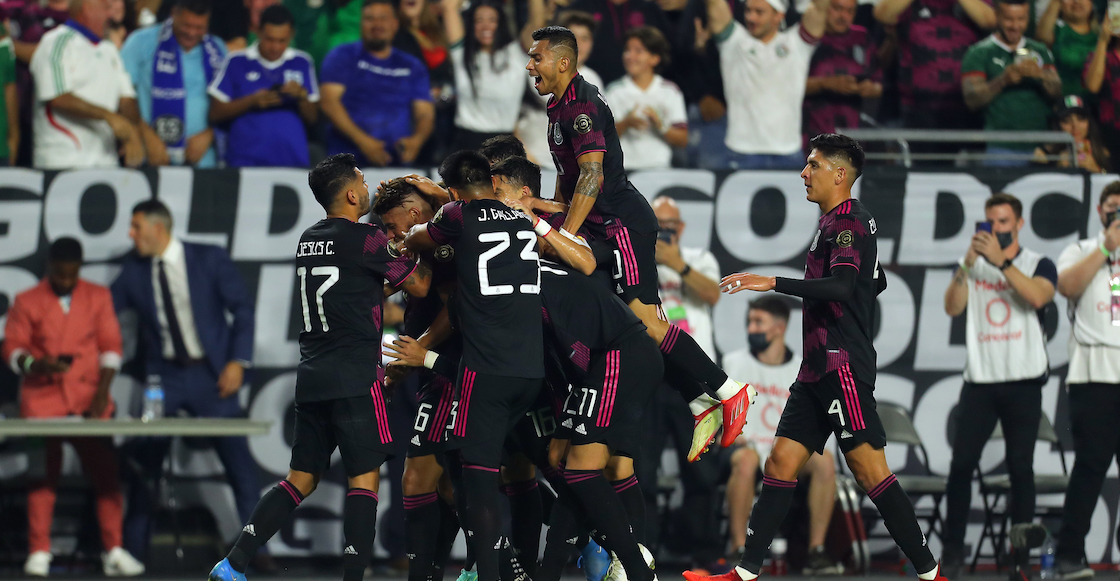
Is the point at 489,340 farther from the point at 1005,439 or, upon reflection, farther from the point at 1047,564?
the point at 1047,564

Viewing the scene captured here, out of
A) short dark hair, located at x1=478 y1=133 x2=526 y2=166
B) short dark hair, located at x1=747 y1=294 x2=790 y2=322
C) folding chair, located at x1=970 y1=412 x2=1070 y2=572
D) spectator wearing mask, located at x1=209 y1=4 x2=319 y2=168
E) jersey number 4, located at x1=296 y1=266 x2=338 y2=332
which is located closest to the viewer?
jersey number 4, located at x1=296 y1=266 x2=338 y2=332

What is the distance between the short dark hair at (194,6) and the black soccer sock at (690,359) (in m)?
6.03

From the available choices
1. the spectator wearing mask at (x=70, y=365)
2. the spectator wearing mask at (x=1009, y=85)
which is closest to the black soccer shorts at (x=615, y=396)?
the spectator wearing mask at (x=70, y=365)

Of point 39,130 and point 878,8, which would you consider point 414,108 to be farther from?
point 878,8

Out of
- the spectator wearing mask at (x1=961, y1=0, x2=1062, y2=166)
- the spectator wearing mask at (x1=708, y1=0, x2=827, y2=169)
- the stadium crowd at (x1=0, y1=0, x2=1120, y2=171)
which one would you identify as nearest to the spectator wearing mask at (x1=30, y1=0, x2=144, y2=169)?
the stadium crowd at (x1=0, y1=0, x2=1120, y2=171)

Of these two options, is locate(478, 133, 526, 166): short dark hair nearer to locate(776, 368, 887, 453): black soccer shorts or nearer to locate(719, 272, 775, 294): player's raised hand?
locate(719, 272, 775, 294): player's raised hand

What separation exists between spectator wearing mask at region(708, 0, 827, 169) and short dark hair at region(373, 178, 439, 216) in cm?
448

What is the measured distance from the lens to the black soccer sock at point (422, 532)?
22.8ft

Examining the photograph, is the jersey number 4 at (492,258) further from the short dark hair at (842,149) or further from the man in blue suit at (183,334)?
the man in blue suit at (183,334)

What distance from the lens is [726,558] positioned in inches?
399

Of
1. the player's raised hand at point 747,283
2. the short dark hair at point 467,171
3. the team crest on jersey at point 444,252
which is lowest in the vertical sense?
the player's raised hand at point 747,283

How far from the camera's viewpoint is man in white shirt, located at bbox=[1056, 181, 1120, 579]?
9109mm

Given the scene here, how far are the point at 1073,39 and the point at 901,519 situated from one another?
23.8 feet

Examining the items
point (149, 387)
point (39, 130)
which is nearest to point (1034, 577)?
point (149, 387)
